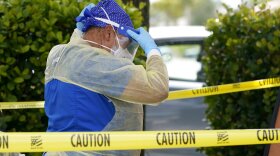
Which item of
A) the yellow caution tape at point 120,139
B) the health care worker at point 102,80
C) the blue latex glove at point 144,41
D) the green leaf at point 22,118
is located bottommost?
the yellow caution tape at point 120,139

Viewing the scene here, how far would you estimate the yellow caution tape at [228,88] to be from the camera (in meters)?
5.57

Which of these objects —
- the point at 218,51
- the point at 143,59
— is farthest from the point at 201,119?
the point at 143,59

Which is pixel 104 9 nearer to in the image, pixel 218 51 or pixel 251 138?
pixel 251 138

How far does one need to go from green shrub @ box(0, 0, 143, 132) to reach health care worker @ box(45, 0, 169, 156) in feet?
4.38

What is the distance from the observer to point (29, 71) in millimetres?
4879

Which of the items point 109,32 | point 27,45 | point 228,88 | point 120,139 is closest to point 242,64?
point 228,88

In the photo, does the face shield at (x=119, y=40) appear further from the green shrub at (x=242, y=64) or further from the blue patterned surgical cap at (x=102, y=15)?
the green shrub at (x=242, y=64)

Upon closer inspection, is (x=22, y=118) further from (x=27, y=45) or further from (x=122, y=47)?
(x=122, y=47)

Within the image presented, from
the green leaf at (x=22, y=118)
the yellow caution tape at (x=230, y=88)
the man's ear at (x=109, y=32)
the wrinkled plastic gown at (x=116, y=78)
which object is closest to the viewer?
the wrinkled plastic gown at (x=116, y=78)

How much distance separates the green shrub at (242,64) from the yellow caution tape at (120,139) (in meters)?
2.59

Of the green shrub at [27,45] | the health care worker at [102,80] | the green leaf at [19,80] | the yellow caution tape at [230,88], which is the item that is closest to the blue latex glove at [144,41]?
the health care worker at [102,80]

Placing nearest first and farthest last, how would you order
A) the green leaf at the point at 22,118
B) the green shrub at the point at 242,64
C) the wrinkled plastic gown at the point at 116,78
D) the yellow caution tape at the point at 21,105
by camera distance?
the wrinkled plastic gown at the point at 116,78, the yellow caution tape at the point at 21,105, the green leaf at the point at 22,118, the green shrub at the point at 242,64

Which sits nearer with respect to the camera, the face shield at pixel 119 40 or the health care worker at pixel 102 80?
the health care worker at pixel 102 80

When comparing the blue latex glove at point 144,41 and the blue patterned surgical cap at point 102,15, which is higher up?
the blue patterned surgical cap at point 102,15
